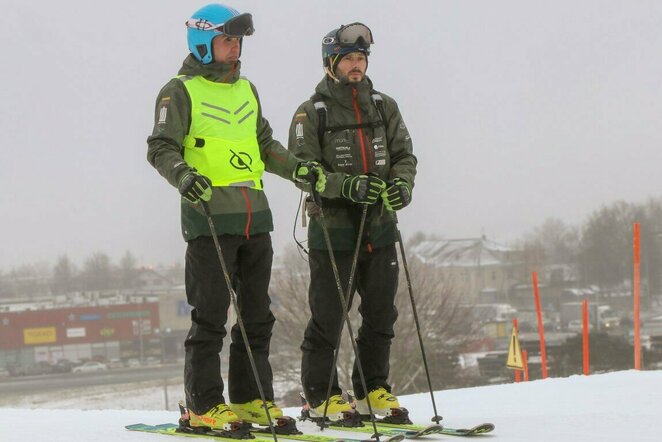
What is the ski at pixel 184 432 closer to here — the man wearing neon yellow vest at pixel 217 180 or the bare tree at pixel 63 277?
the man wearing neon yellow vest at pixel 217 180

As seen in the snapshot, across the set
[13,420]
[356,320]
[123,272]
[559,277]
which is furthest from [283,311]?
[123,272]

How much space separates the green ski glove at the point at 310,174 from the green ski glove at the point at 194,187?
21.4 inches

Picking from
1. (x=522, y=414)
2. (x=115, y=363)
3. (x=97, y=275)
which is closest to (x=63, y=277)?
(x=97, y=275)

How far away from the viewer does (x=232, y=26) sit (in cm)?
462

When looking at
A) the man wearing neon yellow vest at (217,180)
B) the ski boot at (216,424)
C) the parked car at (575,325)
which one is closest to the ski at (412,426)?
the man wearing neon yellow vest at (217,180)

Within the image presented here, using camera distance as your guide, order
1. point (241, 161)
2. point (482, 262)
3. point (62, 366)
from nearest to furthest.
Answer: point (241, 161) < point (62, 366) < point (482, 262)

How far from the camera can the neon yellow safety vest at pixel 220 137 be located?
4.60 meters

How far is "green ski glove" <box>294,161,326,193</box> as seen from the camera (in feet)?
15.4

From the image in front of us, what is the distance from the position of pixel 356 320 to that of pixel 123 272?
6887cm

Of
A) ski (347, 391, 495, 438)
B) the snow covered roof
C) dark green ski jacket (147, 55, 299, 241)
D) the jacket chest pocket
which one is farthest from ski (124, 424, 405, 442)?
the snow covered roof

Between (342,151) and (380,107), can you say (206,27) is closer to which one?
(342,151)

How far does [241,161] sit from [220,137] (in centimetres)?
14

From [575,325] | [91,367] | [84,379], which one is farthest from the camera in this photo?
[575,325]

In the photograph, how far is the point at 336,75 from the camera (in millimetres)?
5164
